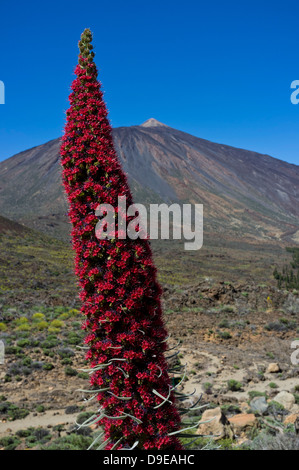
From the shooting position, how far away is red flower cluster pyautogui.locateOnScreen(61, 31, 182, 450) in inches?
A: 104

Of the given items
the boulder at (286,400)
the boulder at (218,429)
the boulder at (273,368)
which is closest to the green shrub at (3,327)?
the boulder at (218,429)

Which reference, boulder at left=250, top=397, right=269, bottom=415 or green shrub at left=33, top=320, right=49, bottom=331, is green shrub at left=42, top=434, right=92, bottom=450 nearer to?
boulder at left=250, top=397, right=269, bottom=415

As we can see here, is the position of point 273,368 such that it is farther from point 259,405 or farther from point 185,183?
point 185,183

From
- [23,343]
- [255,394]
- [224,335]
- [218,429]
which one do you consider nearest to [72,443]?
[218,429]

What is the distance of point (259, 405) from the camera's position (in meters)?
8.01

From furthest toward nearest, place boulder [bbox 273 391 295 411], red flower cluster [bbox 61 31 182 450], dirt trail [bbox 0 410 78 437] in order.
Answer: boulder [bbox 273 391 295 411] < dirt trail [bbox 0 410 78 437] < red flower cluster [bbox 61 31 182 450]

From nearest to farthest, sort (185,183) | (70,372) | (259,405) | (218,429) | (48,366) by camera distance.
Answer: (218,429)
(259,405)
(70,372)
(48,366)
(185,183)

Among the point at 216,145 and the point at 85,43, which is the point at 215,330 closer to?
the point at 85,43

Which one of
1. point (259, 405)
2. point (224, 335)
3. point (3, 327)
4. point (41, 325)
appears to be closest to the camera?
point (259, 405)

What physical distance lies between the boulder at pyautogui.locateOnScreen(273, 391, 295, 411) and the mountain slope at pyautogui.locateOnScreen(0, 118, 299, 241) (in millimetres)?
59190

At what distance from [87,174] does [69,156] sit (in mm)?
228

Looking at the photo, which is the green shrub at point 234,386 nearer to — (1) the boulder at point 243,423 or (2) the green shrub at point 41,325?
(1) the boulder at point 243,423

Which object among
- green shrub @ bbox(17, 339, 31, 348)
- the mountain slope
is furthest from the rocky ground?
the mountain slope

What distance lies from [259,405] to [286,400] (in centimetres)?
73
